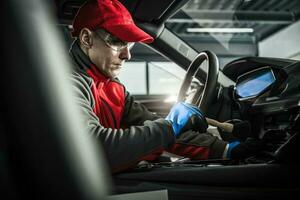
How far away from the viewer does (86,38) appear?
4.81 feet

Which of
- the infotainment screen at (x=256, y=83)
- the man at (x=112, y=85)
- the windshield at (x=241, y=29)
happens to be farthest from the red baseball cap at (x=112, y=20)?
the windshield at (x=241, y=29)

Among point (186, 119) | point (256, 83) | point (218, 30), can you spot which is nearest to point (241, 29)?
point (218, 30)

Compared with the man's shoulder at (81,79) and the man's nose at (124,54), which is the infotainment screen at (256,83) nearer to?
the man's nose at (124,54)

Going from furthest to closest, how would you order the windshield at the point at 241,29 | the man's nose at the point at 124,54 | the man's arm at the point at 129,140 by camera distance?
the windshield at the point at 241,29
the man's nose at the point at 124,54
the man's arm at the point at 129,140

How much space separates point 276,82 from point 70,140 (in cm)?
118

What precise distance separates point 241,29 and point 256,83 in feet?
31.9

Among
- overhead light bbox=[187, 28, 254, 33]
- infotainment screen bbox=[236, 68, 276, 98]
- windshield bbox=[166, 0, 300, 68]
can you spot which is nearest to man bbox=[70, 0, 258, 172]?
infotainment screen bbox=[236, 68, 276, 98]

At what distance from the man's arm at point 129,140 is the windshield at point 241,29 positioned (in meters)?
6.63

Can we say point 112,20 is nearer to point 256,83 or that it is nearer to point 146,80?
point 256,83

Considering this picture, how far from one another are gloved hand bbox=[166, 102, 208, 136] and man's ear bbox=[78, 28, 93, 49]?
418 millimetres

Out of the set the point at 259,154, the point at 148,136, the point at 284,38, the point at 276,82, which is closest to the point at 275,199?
the point at 259,154

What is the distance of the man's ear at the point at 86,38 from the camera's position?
1456 mm

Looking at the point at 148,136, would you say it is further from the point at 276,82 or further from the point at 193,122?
the point at 276,82

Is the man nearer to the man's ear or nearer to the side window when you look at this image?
the man's ear
